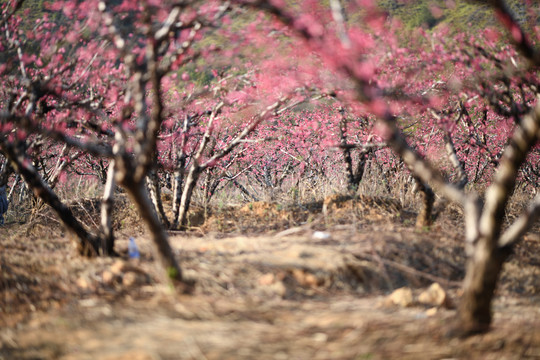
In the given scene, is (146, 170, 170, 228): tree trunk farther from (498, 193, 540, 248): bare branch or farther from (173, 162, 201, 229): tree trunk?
(498, 193, 540, 248): bare branch

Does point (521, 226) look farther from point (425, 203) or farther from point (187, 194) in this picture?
point (187, 194)

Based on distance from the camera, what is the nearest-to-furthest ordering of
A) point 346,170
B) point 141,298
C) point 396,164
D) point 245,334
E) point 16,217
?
point 245,334 → point 141,298 → point 346,170 → point 16,217 → point 396,164

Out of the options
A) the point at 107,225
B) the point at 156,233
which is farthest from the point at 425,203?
the point at 107,225

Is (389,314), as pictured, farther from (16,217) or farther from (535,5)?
(16,217)

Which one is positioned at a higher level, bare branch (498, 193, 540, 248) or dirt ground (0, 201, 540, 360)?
bare branch (498, 193, 540, 248)

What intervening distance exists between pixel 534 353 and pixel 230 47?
448cm

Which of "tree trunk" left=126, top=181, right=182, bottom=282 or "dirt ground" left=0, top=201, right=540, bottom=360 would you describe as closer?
"dirt ground" left=0, top=201, right=540, bottom=360

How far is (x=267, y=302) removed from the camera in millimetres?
3248

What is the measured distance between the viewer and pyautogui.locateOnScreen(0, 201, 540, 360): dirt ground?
8.09 ft

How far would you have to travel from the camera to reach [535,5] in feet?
17.4

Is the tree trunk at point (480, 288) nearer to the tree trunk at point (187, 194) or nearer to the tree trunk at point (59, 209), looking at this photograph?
the tree trunk at point (59, 209)

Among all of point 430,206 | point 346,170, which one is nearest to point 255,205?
point 346,170

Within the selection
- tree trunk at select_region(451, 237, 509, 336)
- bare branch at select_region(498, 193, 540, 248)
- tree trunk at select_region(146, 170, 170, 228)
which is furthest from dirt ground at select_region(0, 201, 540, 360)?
tree trunk at select_region(146, 170, 170, 228)

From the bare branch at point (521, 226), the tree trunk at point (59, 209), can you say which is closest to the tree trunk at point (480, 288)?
the bare branch at point (521, 226)
